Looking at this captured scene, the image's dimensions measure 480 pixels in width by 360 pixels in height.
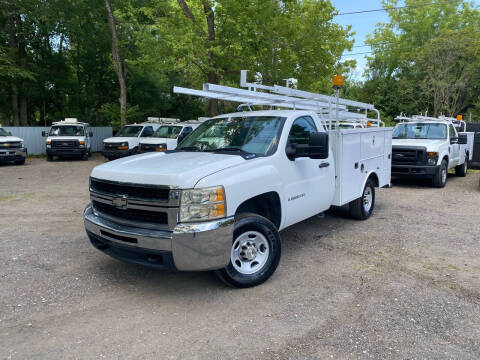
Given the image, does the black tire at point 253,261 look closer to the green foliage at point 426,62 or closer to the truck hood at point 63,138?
the truck hood at point 63,138

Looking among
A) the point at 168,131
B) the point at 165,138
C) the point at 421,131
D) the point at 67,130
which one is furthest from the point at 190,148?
the point at 67,130

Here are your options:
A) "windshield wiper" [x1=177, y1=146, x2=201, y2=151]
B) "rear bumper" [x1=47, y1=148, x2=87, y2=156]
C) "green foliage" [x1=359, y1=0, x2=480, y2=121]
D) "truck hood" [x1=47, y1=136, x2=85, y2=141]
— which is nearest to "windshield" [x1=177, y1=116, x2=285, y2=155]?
"windshield wiper" [x1=177, y1=146, x2=201, y2=151]

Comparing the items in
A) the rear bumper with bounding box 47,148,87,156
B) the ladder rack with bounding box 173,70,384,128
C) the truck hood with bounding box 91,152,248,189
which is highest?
the ladder rack with bounding box 173,70,384,128

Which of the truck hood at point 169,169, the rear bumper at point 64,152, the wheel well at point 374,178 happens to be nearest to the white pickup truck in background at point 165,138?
the rear bumper at point 64,152

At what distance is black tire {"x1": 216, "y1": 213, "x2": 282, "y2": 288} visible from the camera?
407cm

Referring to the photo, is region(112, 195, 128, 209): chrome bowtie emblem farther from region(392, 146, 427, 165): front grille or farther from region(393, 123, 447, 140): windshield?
region(393, 123, 447, 140): windshield

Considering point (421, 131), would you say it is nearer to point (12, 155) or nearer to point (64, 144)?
point (64, 144)

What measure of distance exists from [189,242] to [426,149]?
349 inches

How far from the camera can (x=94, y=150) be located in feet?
83.3

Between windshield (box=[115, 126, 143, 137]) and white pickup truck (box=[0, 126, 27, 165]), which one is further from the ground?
windshield (box=[115, 126, 143, 137])

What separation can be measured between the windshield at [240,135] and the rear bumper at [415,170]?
Result: 6.98 meters

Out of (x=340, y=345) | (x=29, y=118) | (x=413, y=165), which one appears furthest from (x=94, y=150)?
(x=340, y=345)

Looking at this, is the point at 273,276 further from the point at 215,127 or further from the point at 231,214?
the point at 215,127

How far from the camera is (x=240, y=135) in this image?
502cm
